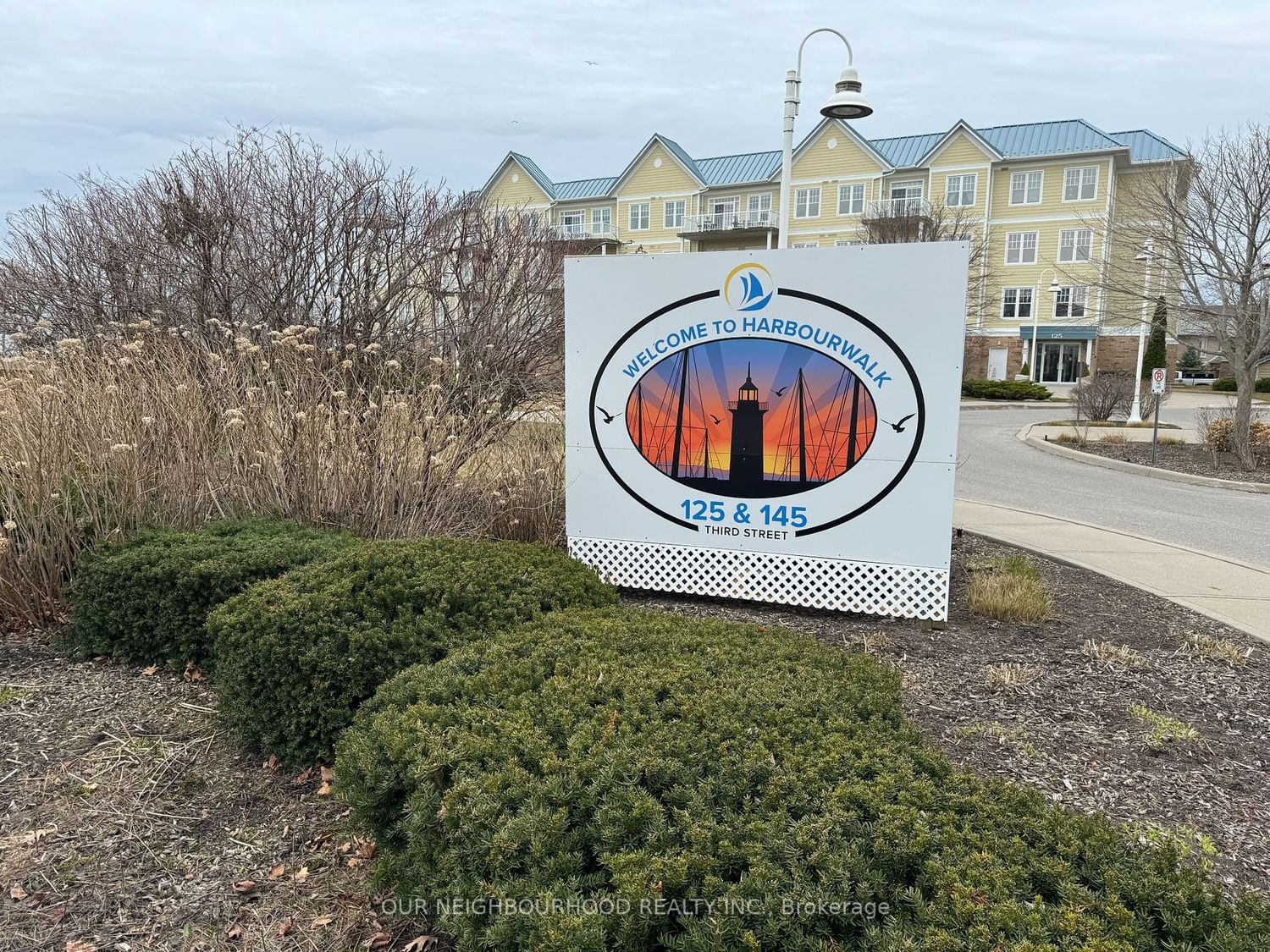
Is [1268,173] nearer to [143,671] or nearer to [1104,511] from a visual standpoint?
[1104,511]

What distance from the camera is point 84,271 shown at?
10117mm

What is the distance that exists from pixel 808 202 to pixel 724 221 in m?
4.84

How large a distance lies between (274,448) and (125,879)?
3.09 metres

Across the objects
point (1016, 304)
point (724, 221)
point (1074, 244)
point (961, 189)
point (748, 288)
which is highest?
point (961, 189)

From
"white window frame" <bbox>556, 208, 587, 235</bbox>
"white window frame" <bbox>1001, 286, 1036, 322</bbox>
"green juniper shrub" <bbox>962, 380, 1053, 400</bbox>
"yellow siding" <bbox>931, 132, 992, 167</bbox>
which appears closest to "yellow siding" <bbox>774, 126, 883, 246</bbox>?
"yellow siding" <bbox>931, 132, 992, 167</bbox>

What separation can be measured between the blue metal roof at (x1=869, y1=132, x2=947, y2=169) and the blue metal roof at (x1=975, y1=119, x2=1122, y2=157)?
2568mm

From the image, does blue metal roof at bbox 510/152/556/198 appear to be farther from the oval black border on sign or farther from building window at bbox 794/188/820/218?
the oval black border on sign

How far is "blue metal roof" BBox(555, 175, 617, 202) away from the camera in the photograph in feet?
162

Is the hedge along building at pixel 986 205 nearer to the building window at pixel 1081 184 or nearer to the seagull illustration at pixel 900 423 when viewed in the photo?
the building window at pixel 1081 184

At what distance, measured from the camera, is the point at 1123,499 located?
38.7 ft

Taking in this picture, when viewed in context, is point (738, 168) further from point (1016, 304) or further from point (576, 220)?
point (1016, 304)

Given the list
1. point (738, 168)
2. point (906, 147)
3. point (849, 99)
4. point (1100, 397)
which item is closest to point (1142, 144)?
point (906, 147)

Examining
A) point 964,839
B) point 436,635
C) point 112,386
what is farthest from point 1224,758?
point 112,386

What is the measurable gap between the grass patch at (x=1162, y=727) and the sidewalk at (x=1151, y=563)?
198 cm
